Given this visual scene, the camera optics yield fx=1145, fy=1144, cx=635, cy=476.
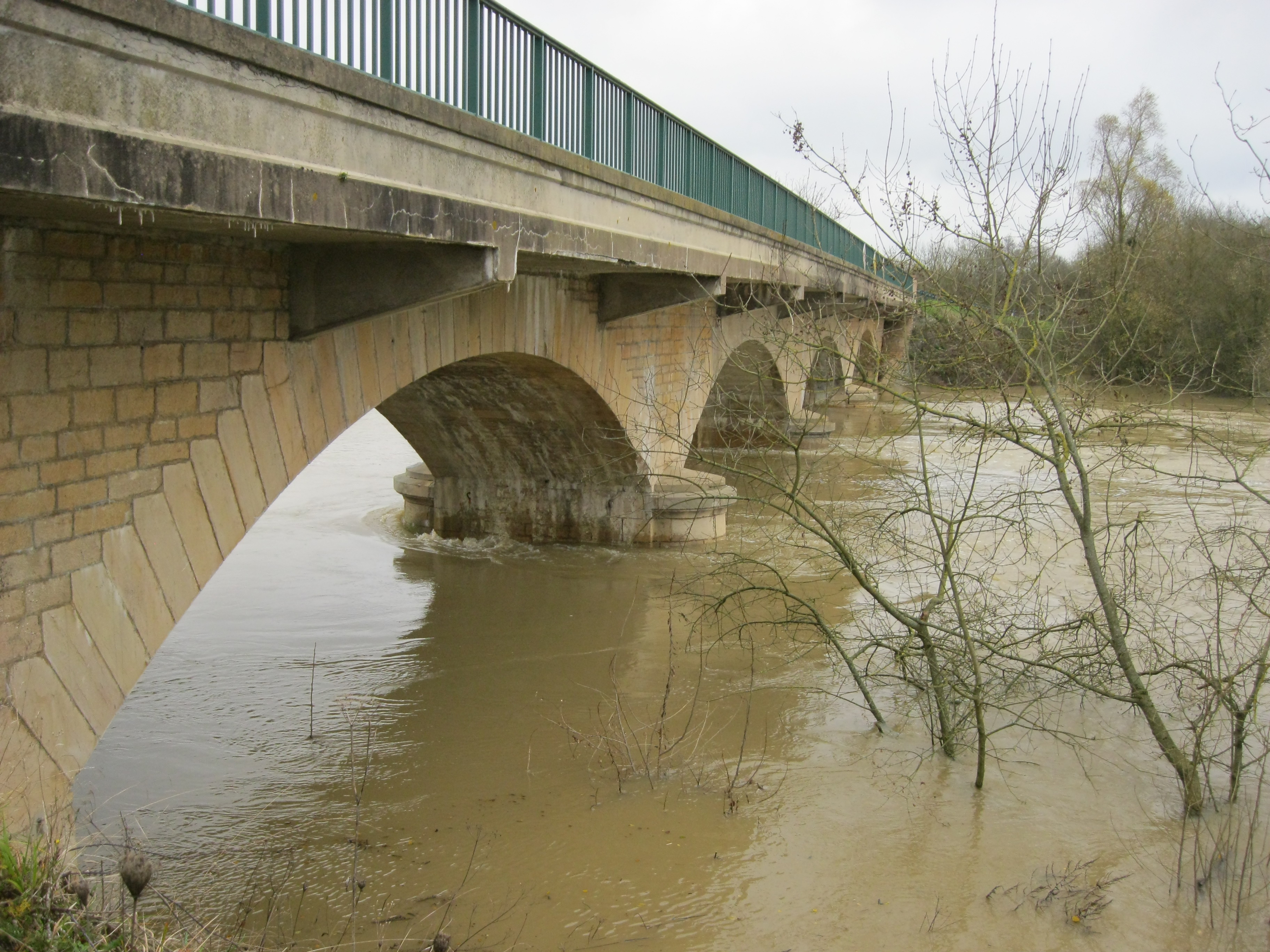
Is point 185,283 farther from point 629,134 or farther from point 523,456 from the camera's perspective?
point 523,456

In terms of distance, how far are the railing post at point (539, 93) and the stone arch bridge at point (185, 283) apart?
0.17 feet

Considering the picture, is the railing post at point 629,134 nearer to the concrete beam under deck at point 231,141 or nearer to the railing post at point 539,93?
the railing post at point 539,93

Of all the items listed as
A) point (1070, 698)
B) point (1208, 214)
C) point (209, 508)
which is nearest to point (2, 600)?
point (209, 508)

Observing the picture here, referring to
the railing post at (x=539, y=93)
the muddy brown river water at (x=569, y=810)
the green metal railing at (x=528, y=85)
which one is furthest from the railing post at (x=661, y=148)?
the muddy brown river water at (x=569, y=810)

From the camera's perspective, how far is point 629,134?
9141 mm

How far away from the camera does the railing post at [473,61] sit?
6156 millimetres

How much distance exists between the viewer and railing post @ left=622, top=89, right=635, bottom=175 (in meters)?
9.09

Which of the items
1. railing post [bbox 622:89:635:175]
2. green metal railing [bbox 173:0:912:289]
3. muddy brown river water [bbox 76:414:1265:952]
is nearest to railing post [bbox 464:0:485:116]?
green metal railing [bbox 173:0:912:289]

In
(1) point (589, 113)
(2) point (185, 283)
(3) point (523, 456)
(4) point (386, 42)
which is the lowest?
(3) point (523, 456)

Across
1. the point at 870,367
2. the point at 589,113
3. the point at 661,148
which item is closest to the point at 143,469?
the point at 870,367

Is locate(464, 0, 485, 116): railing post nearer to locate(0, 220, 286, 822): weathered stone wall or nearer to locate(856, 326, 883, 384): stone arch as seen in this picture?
locate(0, 220, 286, 822): weathered stone wall

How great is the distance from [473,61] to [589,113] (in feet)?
6.84

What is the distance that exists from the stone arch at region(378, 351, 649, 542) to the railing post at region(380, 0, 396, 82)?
5007 mm

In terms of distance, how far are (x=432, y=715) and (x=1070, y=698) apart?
4.05 m
